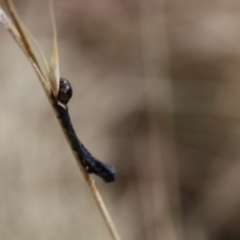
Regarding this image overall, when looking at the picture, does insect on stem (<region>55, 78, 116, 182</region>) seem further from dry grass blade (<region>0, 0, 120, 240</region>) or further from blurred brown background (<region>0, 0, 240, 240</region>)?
blurred brown background (<region>0, 0, 240, 240</region>)

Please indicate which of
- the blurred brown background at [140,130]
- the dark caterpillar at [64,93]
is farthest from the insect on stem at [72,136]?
the blurred brown background at [140,130]

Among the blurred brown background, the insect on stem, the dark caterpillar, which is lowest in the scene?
the blurred brown background

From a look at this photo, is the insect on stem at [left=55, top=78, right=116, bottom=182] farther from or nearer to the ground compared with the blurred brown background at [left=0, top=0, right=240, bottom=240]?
farther from the ground

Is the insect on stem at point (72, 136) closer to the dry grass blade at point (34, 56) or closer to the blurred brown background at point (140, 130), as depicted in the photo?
the dry grass blade at point (34, 56)

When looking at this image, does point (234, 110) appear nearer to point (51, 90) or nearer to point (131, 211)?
point (131, 211)

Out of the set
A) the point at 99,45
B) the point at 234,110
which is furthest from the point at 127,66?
the point at 234,110

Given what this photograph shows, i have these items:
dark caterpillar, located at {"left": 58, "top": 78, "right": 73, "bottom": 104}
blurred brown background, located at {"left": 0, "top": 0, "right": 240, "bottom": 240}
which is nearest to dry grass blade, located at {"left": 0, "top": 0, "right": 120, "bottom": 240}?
dark caterpillar, located at {"left": 58, "top": 78, "right": 73, "bottom": 104}

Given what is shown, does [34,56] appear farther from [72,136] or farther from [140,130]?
[140,130]
